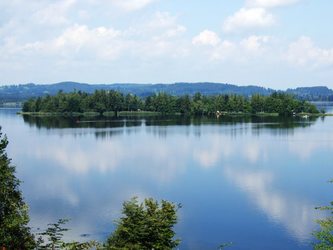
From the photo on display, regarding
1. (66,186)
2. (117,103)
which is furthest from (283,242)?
(117,103)

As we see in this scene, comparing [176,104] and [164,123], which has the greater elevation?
[176,104]

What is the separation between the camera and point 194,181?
44781 millimetres

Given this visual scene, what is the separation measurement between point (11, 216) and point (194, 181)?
94.7 ft

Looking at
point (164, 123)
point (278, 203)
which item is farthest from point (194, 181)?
point (164, 123)

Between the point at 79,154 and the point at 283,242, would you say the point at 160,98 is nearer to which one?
the point at 79,154

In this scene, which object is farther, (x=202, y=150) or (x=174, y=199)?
(x=202, y=150)

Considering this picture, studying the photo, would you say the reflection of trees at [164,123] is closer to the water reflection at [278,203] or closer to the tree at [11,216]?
the water reflection at [278,203]

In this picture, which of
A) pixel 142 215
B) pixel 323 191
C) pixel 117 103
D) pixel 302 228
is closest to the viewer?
pixel 142 215

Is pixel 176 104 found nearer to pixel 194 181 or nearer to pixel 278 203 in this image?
pixel 194 181

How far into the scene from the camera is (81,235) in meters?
28.6

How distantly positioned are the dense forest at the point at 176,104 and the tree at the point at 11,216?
129m

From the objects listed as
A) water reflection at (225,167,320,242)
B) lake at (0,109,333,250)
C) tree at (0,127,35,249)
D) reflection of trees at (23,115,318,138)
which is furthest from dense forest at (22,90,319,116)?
tree at (0,127,35,249)

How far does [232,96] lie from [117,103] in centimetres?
3645

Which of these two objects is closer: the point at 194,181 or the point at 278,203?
the point at 278,203
